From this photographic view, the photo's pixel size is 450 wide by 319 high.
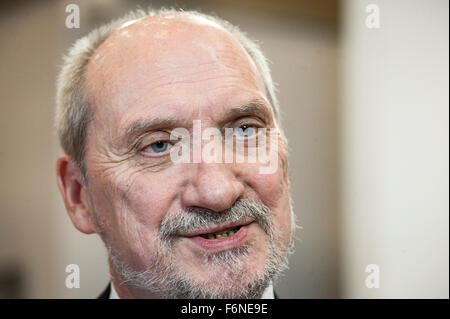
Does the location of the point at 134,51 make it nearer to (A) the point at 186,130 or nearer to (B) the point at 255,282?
(A) the point at 186,130

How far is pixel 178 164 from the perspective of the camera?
4.24ft

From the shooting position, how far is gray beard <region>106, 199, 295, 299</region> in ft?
4.10

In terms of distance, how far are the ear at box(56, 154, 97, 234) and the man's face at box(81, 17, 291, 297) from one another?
0.28 ft

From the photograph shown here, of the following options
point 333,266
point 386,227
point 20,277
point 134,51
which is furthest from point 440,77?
point 20,277

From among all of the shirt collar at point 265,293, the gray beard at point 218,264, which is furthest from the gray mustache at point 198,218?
the shirt collar at point 265,293

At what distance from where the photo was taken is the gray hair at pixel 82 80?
4.75 feet

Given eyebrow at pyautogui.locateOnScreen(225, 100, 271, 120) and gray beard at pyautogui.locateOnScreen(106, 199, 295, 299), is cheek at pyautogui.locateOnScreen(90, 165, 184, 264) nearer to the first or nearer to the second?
gray beard at pyautogui.locateOnScreen(106, 199, 295, 299)

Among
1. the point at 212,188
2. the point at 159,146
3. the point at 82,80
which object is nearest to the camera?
the point at 212,188

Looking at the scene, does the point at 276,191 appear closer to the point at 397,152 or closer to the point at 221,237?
the point at 221,237

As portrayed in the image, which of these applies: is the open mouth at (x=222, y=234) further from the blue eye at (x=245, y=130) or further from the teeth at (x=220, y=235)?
the blue eye at (x=245, y=130)

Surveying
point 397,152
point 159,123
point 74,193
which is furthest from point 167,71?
point 397,152

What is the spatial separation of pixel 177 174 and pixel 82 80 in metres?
0.40

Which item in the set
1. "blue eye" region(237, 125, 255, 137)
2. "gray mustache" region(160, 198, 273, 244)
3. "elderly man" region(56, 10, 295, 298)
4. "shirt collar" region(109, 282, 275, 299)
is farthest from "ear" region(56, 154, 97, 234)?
"blue eye" region(237, 125, 255, 137)

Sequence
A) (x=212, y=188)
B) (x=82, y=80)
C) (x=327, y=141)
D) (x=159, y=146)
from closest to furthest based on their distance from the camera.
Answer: (x=212, y=188), (x=159, y=146), (x=82, y=80), (x=327, y=141)
